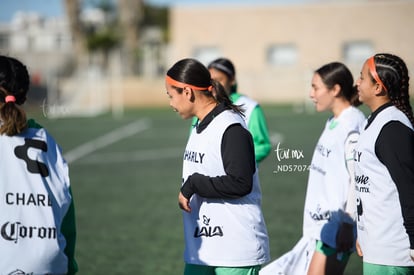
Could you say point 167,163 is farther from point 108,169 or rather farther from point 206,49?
point 206,49

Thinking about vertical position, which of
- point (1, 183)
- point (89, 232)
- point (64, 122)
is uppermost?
point (1, 183)

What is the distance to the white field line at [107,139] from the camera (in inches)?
699

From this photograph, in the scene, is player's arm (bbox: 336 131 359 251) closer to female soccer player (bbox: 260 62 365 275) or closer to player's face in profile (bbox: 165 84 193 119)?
female soccer player (bbox: 260 62 365 275)

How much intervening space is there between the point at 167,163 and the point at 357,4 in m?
25.3

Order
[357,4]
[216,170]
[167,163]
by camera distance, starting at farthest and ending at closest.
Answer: [357,4] < [167,163] < [216,170]

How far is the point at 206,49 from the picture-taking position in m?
41.8

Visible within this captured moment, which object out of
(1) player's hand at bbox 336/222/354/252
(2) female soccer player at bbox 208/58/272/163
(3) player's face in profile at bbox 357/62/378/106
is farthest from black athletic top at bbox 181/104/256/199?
(2) female soccer player at bbox 208/58/272/163

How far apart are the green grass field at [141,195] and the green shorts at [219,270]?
129cm

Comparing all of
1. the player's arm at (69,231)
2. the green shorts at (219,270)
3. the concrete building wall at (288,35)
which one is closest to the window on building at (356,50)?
the concrete building wall at (288,35)

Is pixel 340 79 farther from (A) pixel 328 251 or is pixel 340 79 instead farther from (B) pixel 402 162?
(B) pixel 402 162

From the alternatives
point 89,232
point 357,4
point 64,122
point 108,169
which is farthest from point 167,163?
point 357,4

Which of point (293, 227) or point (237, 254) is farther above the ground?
point (237, 254)

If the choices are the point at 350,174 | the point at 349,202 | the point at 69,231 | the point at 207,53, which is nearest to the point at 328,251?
the point at 349,202

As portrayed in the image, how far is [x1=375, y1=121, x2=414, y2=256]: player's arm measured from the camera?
4285mm
